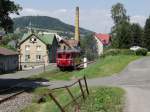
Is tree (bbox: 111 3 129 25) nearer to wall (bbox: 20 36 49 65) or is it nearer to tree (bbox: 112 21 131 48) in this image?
tree (bbox: 112 21 131 48)

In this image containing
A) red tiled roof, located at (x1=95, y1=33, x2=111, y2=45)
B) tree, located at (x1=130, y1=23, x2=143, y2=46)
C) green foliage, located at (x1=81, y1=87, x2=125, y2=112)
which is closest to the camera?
green foliage, located at (x1=81, y1=87, x2=125, y2=112)

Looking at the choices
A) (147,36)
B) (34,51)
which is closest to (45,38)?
(34,51)

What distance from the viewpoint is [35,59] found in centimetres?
12025

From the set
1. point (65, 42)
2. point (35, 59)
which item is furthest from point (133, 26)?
point (35, 59)

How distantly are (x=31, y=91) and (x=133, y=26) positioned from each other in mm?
97507

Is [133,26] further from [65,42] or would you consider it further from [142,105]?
[142,105]

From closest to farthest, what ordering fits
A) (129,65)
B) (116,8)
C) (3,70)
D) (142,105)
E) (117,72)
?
1. (142,105)
2. (117,72)
3. (129,65)
4. (3,70)
5. (116,8)

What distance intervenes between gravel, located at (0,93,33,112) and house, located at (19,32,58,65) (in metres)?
79.2

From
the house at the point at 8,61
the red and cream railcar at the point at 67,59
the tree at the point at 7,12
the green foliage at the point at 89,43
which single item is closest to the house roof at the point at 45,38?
the green foliage at the point at 89,43

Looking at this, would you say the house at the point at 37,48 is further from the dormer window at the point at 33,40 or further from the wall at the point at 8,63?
the wall at the point at 8,63

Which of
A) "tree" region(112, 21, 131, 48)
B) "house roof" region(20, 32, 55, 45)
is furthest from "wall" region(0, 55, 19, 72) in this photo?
"tree" region(112, 21, 131, 48)

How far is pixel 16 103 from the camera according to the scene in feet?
110

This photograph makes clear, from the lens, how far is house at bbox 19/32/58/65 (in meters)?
119

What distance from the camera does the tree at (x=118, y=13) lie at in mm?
153250
